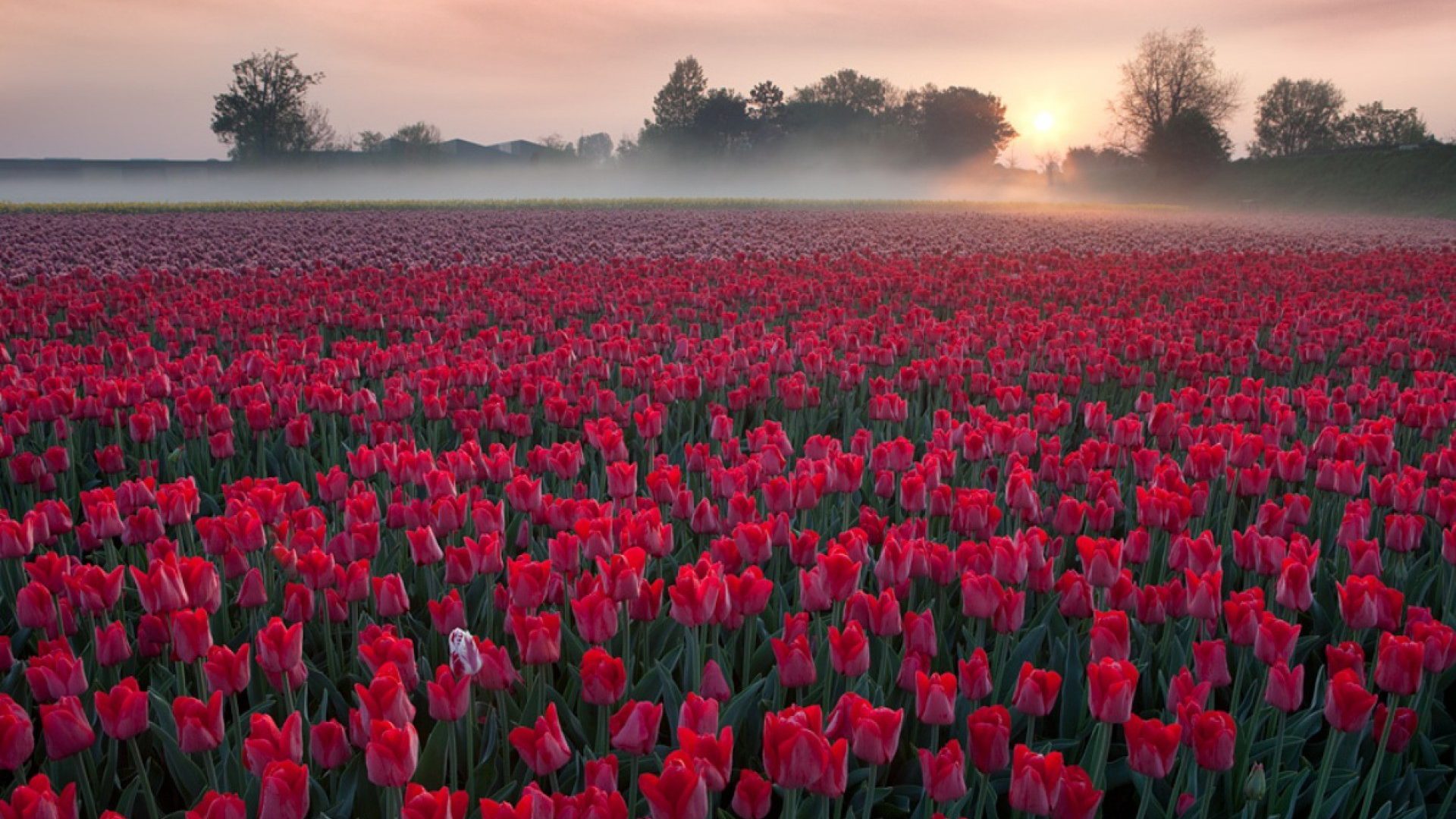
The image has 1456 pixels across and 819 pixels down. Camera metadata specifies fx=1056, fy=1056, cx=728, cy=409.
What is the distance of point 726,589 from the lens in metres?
2.45

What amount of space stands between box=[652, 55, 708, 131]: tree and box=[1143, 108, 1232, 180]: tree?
38298mm

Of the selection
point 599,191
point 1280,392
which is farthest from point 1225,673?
point 599,191

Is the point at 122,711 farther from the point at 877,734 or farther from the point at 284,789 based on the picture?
the point at 877,734

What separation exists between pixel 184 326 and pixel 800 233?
626 inches

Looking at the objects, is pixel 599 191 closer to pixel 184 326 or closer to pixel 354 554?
pixel 184 326

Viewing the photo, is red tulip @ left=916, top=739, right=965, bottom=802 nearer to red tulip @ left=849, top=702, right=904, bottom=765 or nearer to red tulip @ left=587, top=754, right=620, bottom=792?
red tulip @ left=849, top=702, right=904, bottom=765

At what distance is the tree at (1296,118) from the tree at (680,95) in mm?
50042

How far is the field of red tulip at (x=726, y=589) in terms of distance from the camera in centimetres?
201

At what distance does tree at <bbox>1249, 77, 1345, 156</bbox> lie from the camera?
301ft

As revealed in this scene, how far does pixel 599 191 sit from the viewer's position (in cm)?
7569

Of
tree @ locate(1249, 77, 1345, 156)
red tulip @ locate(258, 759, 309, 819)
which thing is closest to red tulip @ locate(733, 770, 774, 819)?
red tulip @ locate(258, 759, 309, 819)

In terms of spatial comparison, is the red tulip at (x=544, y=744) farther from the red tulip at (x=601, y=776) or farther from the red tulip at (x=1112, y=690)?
the red tulip at (x=1112, y=690)

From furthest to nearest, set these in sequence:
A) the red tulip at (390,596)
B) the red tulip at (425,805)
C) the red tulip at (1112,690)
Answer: the red tulip at (390,596)
the red tulip at (1112,690)
the red tulip at (425,805)

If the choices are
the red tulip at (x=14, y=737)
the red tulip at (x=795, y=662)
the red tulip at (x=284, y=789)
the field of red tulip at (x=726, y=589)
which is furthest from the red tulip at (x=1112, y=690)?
the red tulip at (x=14, y=737)
